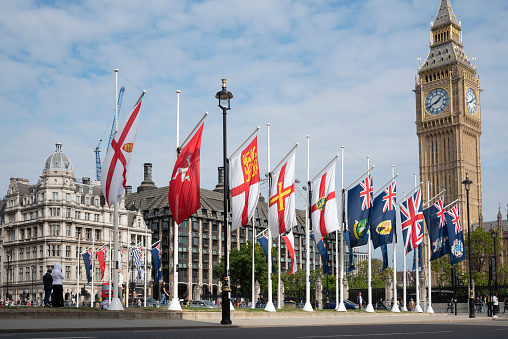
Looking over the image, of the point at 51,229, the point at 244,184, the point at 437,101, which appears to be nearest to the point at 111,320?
the point at 244,184

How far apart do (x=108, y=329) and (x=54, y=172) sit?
92243mm

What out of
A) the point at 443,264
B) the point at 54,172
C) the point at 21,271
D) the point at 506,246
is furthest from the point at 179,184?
the point at 506,246

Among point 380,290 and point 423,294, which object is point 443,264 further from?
point 423,294

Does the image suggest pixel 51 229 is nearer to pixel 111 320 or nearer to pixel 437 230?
pixel 437 230

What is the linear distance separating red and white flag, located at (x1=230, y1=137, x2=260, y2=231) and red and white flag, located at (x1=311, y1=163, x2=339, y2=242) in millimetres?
8129

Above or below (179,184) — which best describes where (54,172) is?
Answer: above

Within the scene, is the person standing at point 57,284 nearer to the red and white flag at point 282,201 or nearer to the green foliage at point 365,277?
the red and white flag at point 282,201

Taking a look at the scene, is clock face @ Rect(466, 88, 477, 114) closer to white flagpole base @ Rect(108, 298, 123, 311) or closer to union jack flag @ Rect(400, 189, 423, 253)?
union jack flag @ Rect(400, 189, 423, 253)

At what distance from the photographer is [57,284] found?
30469mm

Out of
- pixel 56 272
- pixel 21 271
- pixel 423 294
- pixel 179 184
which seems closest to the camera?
pixel 56 272

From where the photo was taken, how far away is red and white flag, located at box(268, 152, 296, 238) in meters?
41.8

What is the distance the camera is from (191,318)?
31.2 meters

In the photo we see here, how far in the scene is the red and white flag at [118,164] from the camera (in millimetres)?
32188

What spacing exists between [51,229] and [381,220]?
73.8 meters
